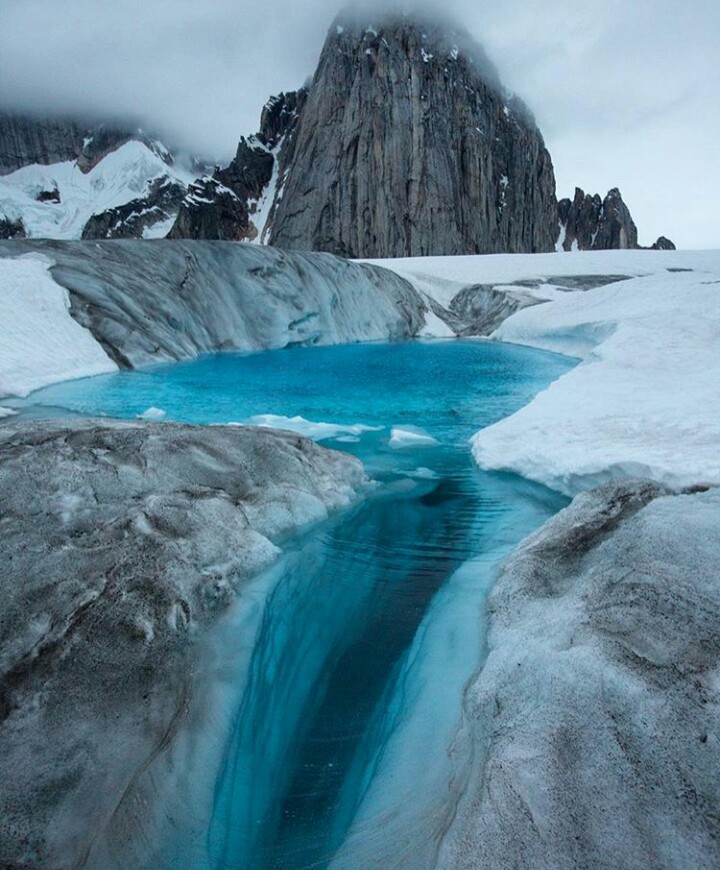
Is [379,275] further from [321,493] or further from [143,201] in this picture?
[143,201]

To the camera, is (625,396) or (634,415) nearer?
(634,415)

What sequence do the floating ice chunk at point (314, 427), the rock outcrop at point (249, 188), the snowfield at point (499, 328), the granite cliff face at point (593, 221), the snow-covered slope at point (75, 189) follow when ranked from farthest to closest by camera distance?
the snow-covered slope at point (75, 189) → the granite cliff face at point (593, 221) → the rock outcrop at point (249, 188) → the floating ice chunk at point (314, 427) → the snowfield at point (499, 328)

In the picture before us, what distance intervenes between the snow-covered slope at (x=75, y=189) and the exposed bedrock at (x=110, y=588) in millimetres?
113329

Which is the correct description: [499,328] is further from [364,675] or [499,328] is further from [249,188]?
[249,188]

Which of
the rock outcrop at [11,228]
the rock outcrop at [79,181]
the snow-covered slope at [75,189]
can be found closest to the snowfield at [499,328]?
the rock outcrop at [79,181]

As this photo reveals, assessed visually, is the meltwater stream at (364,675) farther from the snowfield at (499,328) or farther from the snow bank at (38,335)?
the snow bank at (38,335)

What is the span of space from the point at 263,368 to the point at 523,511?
1083 cm

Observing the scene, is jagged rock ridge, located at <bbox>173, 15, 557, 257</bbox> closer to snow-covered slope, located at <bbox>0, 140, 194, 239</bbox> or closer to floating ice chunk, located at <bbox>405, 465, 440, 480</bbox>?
floating ice chunk, located at <bbox>405, 465, 440, 480</bbox>

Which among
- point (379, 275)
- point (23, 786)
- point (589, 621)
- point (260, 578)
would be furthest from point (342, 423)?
point (379, 275)

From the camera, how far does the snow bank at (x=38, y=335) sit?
10836 millimetres

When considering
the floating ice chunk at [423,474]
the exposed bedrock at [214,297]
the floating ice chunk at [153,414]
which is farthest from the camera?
the exposed bedrock at [214,297]

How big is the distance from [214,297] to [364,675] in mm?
17104

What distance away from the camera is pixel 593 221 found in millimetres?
72312

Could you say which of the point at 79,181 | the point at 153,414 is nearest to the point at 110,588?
the point at 153,414
